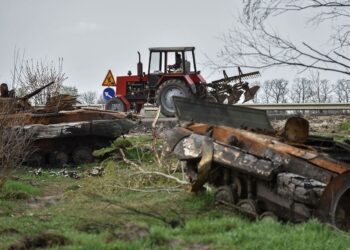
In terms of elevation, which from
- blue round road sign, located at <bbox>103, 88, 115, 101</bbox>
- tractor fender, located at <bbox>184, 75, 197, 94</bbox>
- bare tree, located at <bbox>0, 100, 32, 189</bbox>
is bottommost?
bare tree, located at <bbox>0, 100, 32, 189</bbox>

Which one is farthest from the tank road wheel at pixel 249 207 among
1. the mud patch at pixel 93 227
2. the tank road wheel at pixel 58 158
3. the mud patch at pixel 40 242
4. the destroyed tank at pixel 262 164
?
the tank road wheel at pixel 58 158

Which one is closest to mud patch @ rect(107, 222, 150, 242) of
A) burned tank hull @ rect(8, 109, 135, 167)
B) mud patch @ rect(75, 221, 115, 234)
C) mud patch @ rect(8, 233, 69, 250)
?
mud patch @ rect(75, 221, 115, 234)

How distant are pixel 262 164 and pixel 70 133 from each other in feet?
32.8

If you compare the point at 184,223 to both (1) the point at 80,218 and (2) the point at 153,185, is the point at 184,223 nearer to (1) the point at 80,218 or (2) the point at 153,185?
(1) the point at 80,218

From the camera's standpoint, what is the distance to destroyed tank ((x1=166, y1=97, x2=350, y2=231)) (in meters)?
7.71

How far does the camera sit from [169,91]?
2358cm

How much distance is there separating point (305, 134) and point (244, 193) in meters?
1.21

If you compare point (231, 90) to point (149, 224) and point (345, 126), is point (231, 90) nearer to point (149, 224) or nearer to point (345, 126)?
point (345, 126)

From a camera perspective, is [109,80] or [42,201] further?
[109,80]

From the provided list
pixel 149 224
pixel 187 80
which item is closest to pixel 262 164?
pixel 149 224

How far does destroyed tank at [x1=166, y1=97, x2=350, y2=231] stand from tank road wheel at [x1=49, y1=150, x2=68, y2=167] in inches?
332

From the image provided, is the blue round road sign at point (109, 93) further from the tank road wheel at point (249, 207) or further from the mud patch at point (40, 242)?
the mud patch at point (40, 242)

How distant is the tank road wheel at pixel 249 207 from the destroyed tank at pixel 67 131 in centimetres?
955

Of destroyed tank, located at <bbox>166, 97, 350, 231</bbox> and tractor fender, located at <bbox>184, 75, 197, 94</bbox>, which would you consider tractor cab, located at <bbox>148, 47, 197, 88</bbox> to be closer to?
tractor fender, located at <bbox>184, 75, 197, 94</bbox>
